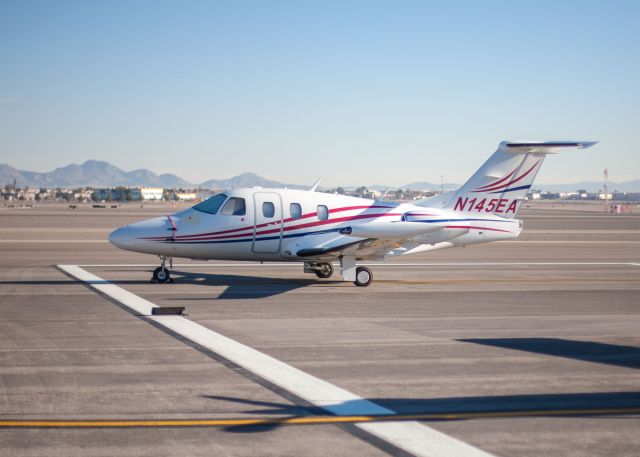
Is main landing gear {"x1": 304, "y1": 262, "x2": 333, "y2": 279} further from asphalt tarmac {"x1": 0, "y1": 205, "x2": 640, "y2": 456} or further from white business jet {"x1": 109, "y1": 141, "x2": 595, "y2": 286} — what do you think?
asphalt tarmac {"x1": 0, "y1": 205, "x2": 640, "y2": 456}

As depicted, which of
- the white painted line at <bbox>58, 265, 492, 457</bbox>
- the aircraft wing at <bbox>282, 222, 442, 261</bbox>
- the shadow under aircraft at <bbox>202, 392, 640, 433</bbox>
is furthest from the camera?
the aircraft wing at <bbox>282, 222, 442, 261</bbox>

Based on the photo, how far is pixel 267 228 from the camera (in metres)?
24.1

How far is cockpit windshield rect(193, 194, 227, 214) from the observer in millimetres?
24192

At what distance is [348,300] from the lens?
2108 centimetres

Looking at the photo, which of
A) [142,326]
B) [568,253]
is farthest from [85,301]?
[568,253]

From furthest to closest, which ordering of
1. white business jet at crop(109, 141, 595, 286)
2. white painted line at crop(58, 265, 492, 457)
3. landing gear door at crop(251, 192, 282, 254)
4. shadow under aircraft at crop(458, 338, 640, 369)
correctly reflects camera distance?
landing gear door at crop(251, 192, 282, 254)
white business jet at crop(109, 141, 595, 286)
shadow under aircraft at crop(458, 338, 640, 369)
white painted line at crop(58, 265, 492, 457)

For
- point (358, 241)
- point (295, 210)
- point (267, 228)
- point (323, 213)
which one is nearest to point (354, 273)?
point (358, 241)

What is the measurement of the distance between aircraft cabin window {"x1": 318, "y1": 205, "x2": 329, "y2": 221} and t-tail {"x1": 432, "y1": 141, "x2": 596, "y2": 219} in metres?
3.62

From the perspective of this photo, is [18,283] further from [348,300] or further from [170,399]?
[170,399]

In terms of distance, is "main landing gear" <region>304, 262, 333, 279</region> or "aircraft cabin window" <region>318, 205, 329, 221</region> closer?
"aircraft cabin window" <region>318, 205, 329, 221</region>

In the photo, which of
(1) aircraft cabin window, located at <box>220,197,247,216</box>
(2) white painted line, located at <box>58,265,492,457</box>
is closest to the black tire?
(1) aircraft cabin window, located at <box>220,197,247,216</box>

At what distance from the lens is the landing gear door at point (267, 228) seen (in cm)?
A: 2411

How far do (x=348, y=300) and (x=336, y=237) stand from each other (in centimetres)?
356

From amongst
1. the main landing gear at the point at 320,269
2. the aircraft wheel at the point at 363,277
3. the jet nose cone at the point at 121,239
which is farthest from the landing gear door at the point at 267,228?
the jet nose cone at the point at 121,239
